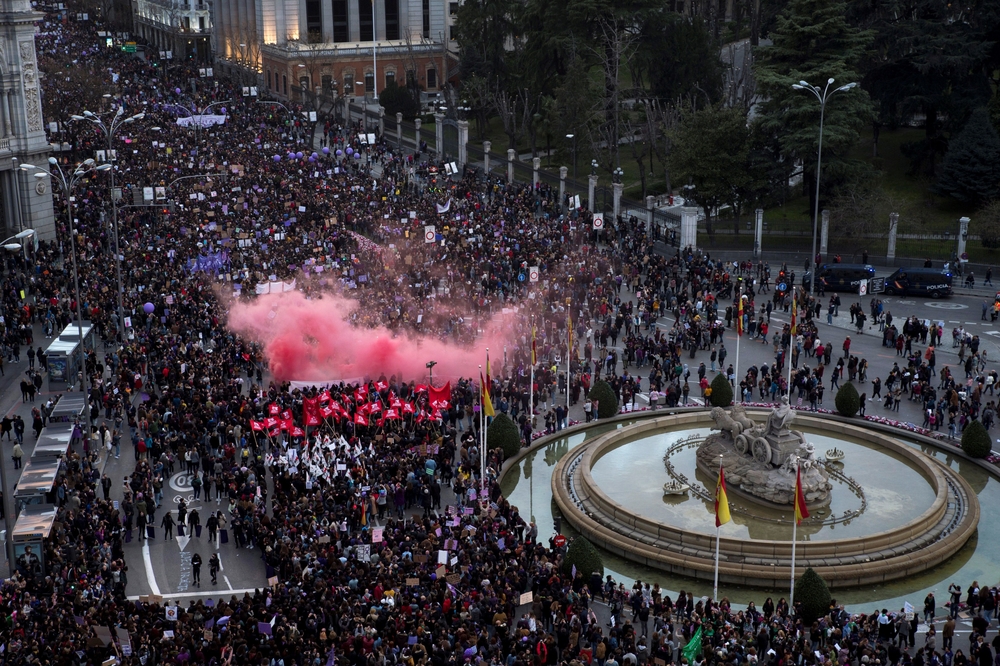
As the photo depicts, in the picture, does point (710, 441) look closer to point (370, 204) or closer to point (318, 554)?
point (318, 554)

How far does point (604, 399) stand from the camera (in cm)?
4228

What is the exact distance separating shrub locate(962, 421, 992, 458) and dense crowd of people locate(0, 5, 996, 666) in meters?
1.83

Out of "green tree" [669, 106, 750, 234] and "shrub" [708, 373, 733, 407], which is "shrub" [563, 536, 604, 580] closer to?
"shrub" [708, 373, 733, 407]

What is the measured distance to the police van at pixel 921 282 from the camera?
58062mm

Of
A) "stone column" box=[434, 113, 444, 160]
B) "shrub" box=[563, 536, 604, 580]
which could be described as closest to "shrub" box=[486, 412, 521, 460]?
"shrub" box=[563, 536, 604, 580]

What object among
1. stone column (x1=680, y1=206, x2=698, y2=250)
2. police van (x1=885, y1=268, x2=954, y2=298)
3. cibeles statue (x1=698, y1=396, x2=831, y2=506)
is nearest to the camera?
cibeles statue (x1=698, y1=396, x2=831, y2=506)

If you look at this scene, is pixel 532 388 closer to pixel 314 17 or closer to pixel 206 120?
pixel 206 120

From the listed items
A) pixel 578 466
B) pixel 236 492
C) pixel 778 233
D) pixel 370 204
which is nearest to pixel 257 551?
pixel 236 492

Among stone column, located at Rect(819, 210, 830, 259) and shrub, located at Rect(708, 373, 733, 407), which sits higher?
stone column, located at Rect(819, 210, 830, 259)

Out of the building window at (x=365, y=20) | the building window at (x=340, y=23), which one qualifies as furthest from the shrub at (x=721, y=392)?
the building window at (x=340, y=23)

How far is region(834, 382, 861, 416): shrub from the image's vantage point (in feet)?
140

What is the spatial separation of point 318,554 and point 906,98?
5308cm

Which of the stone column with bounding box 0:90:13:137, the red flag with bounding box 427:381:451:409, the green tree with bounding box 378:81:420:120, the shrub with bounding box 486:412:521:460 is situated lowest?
the shrub with bounding box 486:412:521:460

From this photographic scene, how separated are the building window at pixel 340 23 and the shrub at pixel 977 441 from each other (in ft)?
262
